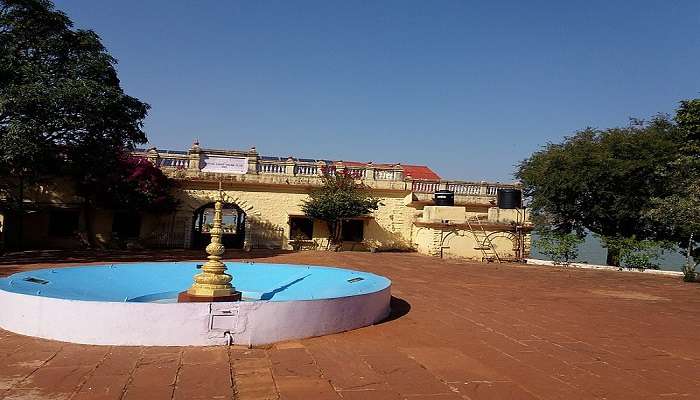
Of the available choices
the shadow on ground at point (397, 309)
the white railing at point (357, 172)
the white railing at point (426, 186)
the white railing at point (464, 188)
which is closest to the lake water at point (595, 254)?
the white railing at point (464, 188)

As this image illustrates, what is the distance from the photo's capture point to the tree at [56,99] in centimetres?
1248

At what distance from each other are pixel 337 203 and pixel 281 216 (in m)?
3.31

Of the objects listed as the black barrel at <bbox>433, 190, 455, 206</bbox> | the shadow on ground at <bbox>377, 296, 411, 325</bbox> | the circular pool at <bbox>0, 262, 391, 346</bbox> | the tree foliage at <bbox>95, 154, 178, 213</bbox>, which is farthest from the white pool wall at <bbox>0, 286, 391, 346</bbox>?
the black barrel at <bbox>433, 190, 455, 206</bbox>

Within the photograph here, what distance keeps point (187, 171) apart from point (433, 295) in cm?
1535

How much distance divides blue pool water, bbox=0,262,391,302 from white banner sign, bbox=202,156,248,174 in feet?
41.5

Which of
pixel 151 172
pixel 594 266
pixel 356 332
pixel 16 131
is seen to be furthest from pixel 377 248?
pixel 356 332

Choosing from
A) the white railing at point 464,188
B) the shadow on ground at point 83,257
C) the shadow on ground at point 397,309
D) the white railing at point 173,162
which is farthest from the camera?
the white railing at point 464,188

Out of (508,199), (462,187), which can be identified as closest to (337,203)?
(462,187)

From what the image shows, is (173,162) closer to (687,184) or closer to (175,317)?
(175,317)

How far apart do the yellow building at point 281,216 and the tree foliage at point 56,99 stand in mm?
5008

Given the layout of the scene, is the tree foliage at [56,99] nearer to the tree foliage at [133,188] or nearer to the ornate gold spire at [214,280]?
the tree foliage at [133,188]

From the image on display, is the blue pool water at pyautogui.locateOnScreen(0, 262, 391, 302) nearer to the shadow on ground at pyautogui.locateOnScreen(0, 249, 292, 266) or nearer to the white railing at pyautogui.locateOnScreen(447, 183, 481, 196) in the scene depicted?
the shadow on ground at pyautogui.locateOnScreen(0, 249, 292, 266)

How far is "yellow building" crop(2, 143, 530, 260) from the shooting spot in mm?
20500

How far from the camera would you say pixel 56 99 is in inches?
500
